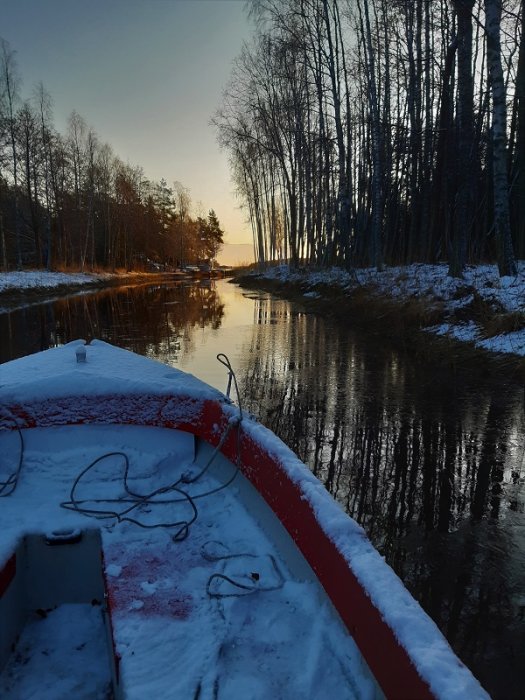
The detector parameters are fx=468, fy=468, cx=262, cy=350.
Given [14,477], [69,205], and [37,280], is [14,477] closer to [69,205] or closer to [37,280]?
[37,280]

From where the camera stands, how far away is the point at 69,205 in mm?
41469

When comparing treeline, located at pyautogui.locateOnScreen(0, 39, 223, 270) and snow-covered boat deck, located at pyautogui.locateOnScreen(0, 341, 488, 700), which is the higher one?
treeline, located at pyautogui.locateOnScreen(0, 39, 223, 270)

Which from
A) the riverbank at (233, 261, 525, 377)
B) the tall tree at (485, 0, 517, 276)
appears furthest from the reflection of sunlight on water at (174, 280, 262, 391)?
the tall tree at (485, 0, 517, 276)

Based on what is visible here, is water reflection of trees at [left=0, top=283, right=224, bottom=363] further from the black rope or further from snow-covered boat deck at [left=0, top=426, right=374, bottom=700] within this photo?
A: snow-covered boat deck at [left=0, top=426, right=374, bottom=700]

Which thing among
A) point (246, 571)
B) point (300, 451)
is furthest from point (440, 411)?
point (246, 571)

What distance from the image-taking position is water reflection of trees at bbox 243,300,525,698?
2.47 m

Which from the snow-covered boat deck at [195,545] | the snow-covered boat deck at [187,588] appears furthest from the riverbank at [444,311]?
the snow-covered boat deck at [187,588]

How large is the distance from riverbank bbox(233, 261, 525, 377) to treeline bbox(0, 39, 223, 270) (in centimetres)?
2259

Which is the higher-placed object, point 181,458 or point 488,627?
point 181,458

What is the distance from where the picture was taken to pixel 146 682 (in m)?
1.50

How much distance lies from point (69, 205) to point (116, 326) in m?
32.8

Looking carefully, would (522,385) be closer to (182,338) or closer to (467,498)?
(467,498)

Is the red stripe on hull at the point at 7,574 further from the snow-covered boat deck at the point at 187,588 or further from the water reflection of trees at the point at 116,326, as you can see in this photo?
the water reflection of trees at the point at 116,326

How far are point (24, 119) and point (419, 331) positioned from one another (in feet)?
102
